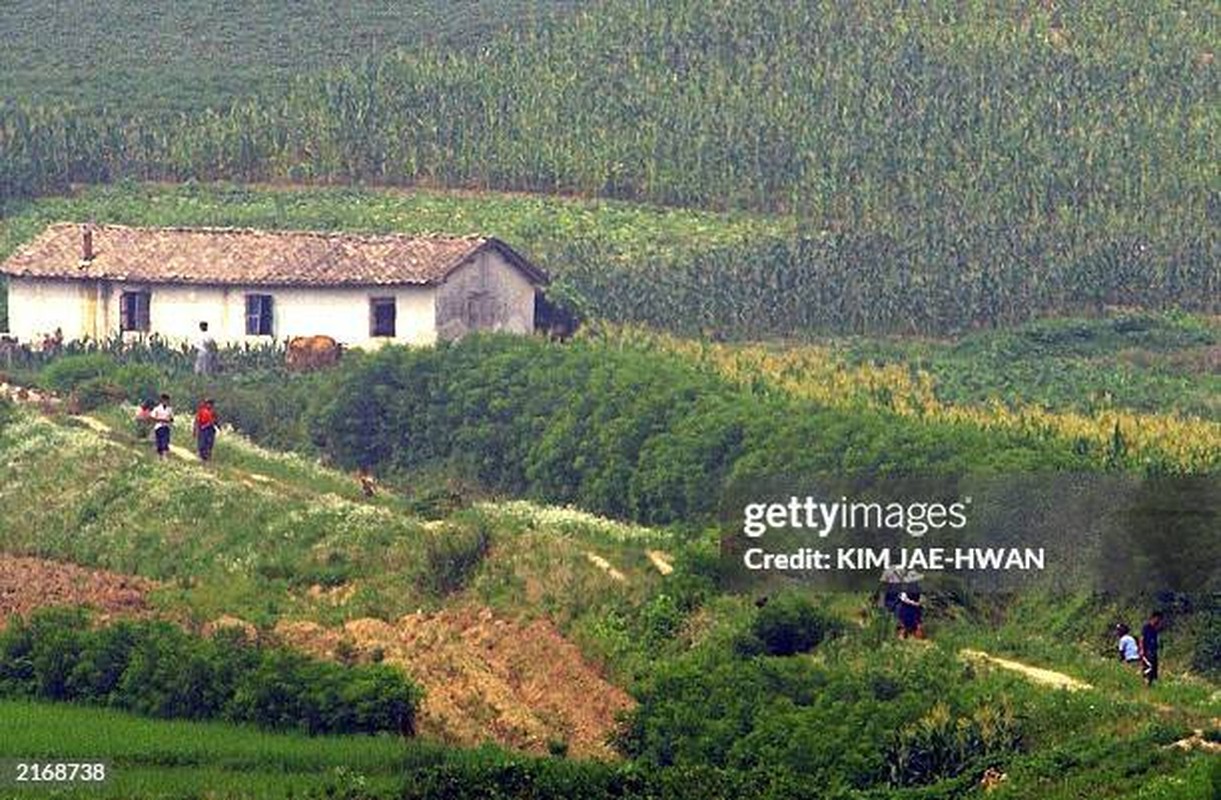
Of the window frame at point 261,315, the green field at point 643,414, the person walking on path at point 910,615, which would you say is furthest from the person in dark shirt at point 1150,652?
the window frame at point 261,315

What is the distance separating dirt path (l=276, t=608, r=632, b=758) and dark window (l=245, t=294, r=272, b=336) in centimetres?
2024

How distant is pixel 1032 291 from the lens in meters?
83.3

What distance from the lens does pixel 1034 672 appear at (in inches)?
1890

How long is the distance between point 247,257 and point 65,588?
1963 cm

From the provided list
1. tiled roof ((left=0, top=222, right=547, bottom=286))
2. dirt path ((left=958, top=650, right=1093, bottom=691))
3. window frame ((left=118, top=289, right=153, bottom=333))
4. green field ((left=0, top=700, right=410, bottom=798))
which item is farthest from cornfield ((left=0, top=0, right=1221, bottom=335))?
green field ((left=0, top=700, right=410, bottom=798))

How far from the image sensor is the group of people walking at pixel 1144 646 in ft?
154

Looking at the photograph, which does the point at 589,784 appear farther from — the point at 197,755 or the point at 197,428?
the point at 197,428

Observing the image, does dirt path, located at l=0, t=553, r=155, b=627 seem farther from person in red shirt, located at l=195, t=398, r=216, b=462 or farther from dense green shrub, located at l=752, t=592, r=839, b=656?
dense green shrub, located at l=752, t=592, r=839, b=656

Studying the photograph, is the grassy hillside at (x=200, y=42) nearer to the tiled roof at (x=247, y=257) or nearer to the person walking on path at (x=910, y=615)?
the tiled roof at (x=247, y=257)

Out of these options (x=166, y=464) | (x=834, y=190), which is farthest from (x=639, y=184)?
(x=166, y=464)

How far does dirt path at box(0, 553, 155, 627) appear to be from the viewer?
180 ft

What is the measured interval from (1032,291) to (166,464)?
28.1m

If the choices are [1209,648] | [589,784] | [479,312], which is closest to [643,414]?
[479,312]

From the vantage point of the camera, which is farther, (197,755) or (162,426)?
(162,426)
